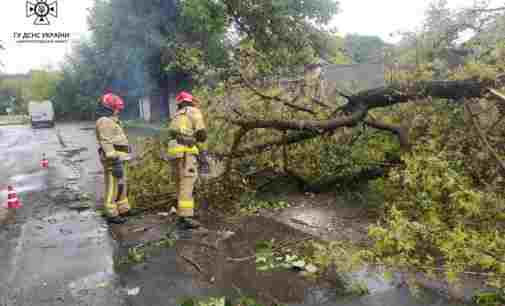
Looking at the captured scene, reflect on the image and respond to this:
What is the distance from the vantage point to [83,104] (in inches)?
1232

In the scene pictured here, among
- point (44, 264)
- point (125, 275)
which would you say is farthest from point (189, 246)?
point (44, 264)

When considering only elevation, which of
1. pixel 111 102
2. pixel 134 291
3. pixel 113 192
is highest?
pixel 111 102

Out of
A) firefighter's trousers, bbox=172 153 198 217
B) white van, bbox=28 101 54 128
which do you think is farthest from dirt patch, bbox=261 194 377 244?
white van, bbox=28 101 54 128

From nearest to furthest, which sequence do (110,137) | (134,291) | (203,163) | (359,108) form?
(134,291)
(359,108)
(110,137)
(203,163)

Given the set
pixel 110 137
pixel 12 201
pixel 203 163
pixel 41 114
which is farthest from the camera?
pixel 41 114

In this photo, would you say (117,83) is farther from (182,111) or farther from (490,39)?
(490,39)

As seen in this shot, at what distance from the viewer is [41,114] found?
1201 inches

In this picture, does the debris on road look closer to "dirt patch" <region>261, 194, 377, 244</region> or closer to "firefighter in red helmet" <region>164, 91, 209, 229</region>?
"firefighter in red helmet" <region>164, 91, 209, 229</region>

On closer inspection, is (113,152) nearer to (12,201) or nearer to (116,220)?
(116,220)

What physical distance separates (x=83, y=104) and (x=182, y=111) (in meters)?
29.6

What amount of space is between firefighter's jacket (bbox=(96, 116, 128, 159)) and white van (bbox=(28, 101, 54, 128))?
94.7 ft

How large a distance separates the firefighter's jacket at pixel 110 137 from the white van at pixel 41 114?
28.9 m

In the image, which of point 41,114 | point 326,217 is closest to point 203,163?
point 326,217

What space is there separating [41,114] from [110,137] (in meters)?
29.6
